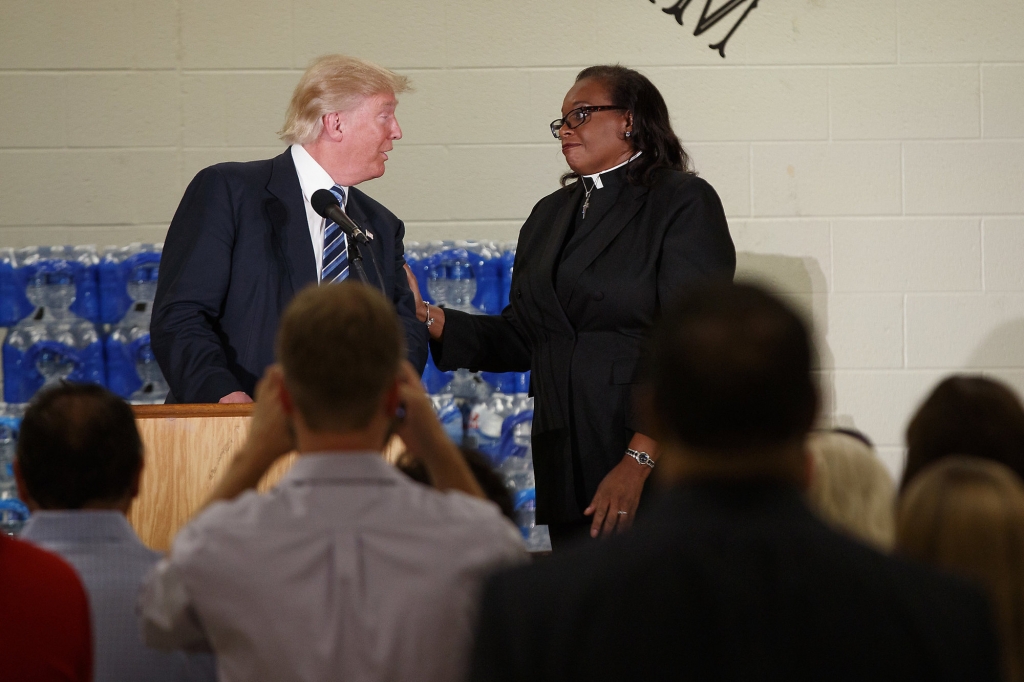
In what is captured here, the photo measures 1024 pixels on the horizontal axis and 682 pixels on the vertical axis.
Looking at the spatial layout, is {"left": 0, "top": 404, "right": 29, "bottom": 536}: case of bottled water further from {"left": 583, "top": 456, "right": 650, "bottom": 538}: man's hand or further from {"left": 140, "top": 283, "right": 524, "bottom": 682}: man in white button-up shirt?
{"left": 140, "top": 283, "right": 524, "bottom": 682}: man in white button-up shirt

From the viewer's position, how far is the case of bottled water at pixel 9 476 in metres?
3.19

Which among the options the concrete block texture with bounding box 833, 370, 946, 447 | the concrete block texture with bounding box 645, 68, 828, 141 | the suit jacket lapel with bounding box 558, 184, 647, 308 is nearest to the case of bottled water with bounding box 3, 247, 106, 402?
the suit jacket lapel with bounding box 558, 184, 647, 308

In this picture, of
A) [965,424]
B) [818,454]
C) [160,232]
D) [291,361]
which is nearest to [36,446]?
[291,361]

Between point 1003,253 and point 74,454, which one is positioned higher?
point 1003,253

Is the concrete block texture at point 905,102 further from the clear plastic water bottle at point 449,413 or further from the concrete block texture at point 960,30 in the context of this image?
the clear plastic water bottle at point 449,413

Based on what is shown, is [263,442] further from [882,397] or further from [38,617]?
[882,397]

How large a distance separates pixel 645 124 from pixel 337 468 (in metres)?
1.65

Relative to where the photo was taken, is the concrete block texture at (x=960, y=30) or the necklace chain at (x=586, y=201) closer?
the necklace chain at (x=586, y=201)

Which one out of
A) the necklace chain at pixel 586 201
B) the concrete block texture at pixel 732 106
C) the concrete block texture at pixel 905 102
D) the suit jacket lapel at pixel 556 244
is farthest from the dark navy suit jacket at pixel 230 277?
the concrete block texture at pixel 905 102

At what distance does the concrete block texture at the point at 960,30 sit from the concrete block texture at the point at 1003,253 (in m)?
0.56

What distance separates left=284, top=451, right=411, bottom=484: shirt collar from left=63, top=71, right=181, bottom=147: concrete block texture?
292 centimetres

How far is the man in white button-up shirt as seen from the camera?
105 centimetres

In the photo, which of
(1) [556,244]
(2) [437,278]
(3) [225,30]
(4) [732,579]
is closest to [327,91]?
(1) [556,244]

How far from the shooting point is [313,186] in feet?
8.59
